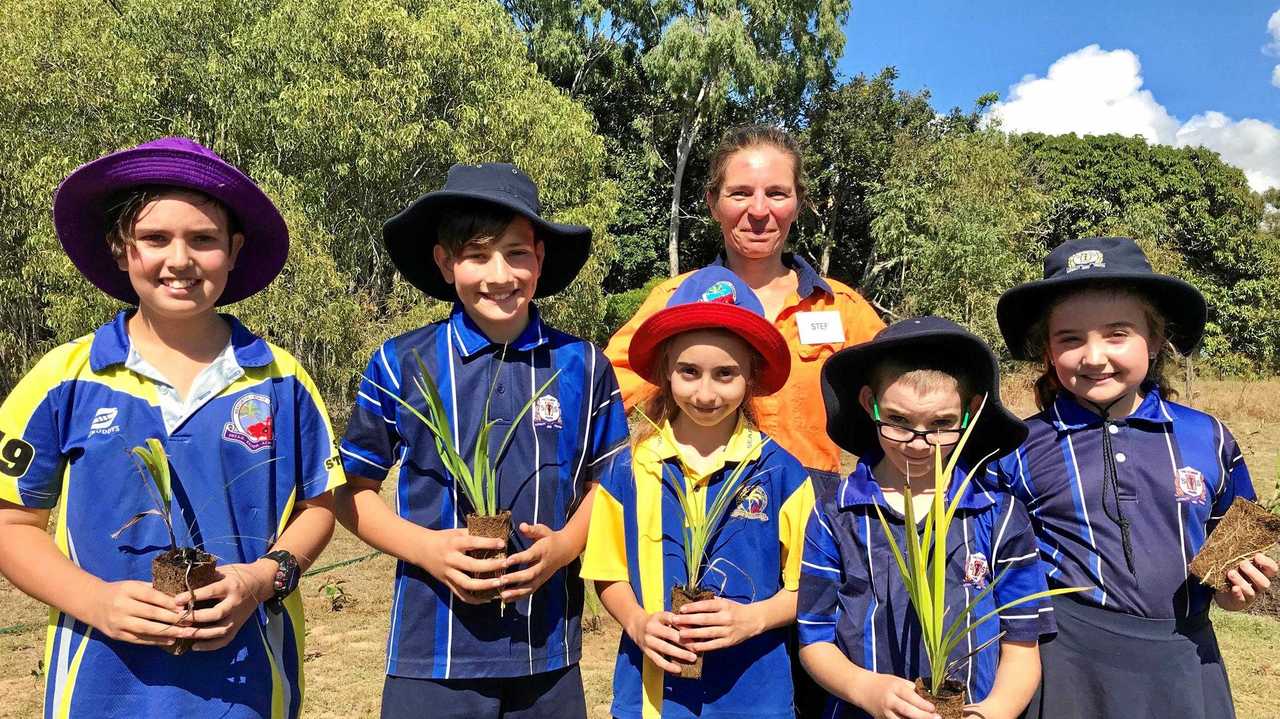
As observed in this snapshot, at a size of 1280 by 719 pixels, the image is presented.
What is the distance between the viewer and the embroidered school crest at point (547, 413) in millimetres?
2666

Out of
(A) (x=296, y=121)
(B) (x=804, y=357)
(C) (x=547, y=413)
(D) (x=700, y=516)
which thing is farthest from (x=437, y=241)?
(A) (x=296, y=121)

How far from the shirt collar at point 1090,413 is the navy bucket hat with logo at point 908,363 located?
0.29 m

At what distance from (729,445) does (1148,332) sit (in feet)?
4.41

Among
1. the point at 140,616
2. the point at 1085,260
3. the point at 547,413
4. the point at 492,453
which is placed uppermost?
the point at 1085,260

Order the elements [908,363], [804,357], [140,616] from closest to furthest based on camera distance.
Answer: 1. [140,616]
2. [908,363]
3. [804,357]

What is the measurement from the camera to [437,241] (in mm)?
2885

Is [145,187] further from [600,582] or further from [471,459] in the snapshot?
[600,582]

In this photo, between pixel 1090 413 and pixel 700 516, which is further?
pixel 1090 413

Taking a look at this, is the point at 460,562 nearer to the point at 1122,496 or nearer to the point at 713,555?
the point at 713,555

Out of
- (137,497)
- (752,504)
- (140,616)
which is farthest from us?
(752,504)

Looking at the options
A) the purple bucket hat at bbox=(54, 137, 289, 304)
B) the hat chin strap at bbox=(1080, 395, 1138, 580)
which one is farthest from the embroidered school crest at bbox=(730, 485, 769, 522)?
the purple bucket hat at bbox=(54, 137, 289, 304)

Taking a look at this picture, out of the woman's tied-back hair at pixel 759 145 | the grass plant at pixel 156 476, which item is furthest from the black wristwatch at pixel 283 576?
the woman's tied-back hair at pixel 759 145

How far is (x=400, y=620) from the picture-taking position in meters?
2.54

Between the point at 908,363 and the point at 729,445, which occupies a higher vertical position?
the point at 908,363
